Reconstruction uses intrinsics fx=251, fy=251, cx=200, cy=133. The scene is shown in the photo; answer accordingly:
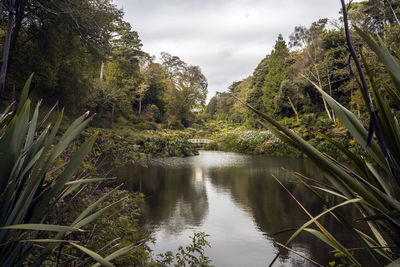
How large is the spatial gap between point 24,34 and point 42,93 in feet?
4.89

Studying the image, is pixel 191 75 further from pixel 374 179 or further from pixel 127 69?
pixel 374 179

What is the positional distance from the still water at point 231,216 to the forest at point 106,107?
0.22 metres

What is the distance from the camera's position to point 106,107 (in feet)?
40.5

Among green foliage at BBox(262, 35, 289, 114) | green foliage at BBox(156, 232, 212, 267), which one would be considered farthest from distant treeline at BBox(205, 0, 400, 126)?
green foliage at BBox(156, 232, 212, 267)

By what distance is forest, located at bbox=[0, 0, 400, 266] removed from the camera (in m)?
0.63

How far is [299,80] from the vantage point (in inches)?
494

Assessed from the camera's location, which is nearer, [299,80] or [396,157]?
[396,157]

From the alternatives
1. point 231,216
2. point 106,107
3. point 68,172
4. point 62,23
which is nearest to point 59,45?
point 62,23

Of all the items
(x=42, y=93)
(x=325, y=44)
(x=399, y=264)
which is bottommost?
(x=399, y=264)

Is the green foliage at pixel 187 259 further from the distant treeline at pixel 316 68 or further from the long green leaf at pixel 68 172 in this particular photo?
the distant treeline at pixel 316 68

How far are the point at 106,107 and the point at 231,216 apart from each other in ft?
35.7

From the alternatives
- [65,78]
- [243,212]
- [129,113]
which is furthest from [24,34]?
[129,113]

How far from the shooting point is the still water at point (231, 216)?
2029mm

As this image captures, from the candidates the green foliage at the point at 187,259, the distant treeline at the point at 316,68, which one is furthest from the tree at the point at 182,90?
the green foliage at the point at 187,259
